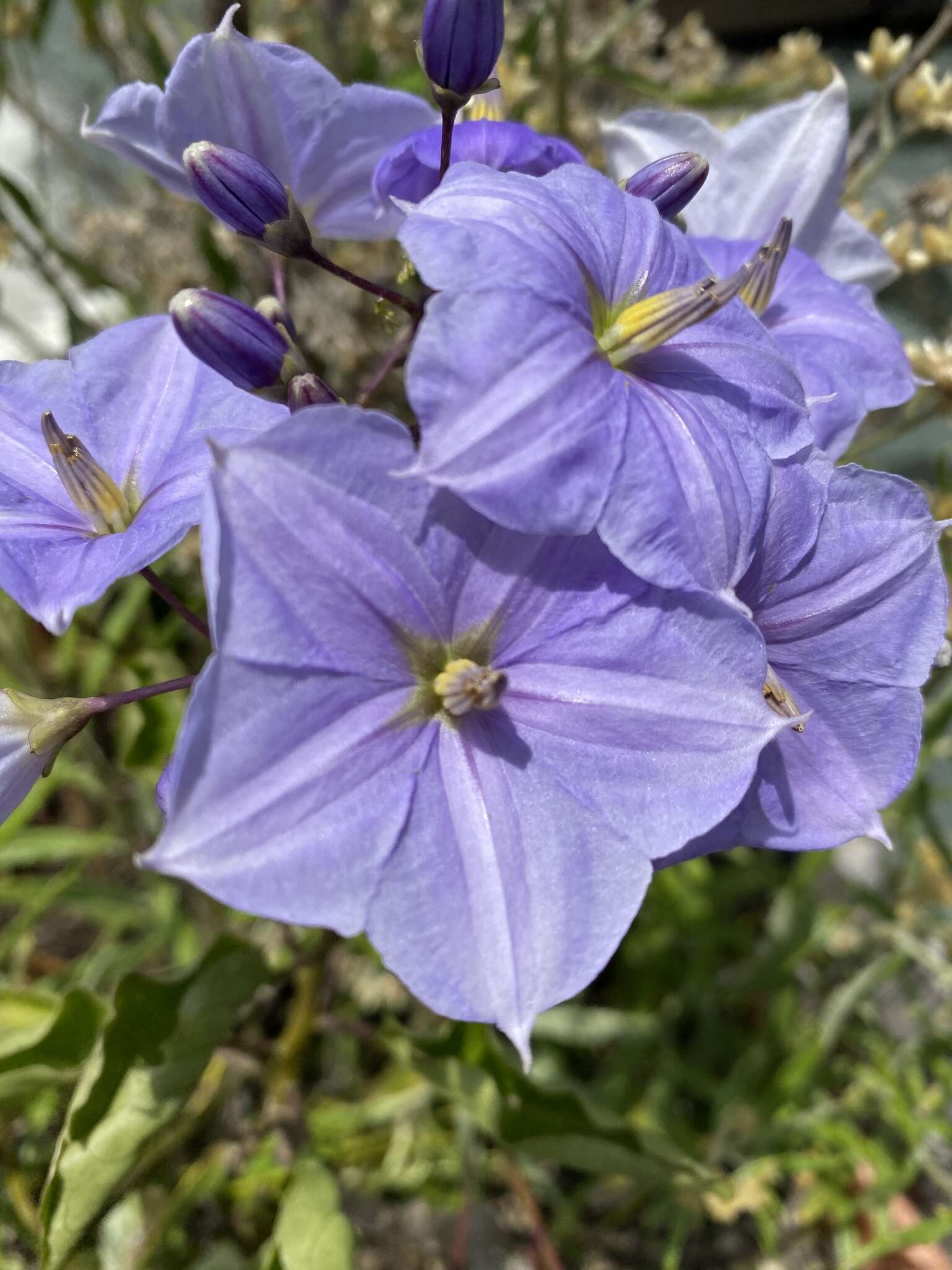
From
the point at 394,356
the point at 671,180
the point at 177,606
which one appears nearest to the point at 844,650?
the point at 671,180

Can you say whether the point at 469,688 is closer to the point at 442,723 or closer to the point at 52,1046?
the point at 442,723

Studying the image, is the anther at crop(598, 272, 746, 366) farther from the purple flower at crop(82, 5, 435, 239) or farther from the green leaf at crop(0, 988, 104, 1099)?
the green leaf at crop(0, 988, 104, 1099)

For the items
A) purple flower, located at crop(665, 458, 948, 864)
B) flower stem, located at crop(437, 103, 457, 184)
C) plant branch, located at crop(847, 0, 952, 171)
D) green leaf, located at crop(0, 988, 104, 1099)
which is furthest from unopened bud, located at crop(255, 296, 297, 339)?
plant branch, located at crop(847, 0, 952, 171)

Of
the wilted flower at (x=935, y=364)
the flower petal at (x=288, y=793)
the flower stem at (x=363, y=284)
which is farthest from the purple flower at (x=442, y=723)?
the wilted flower at (x=935, y=364)

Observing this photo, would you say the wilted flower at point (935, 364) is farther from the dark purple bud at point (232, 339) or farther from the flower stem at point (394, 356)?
the dark purple bud at point (232, 339)

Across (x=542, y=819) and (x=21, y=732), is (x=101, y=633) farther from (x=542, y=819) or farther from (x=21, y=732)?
(x=542, y=819)

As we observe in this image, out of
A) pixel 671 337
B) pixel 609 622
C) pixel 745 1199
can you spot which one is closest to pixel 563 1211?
pixel 745 1199
